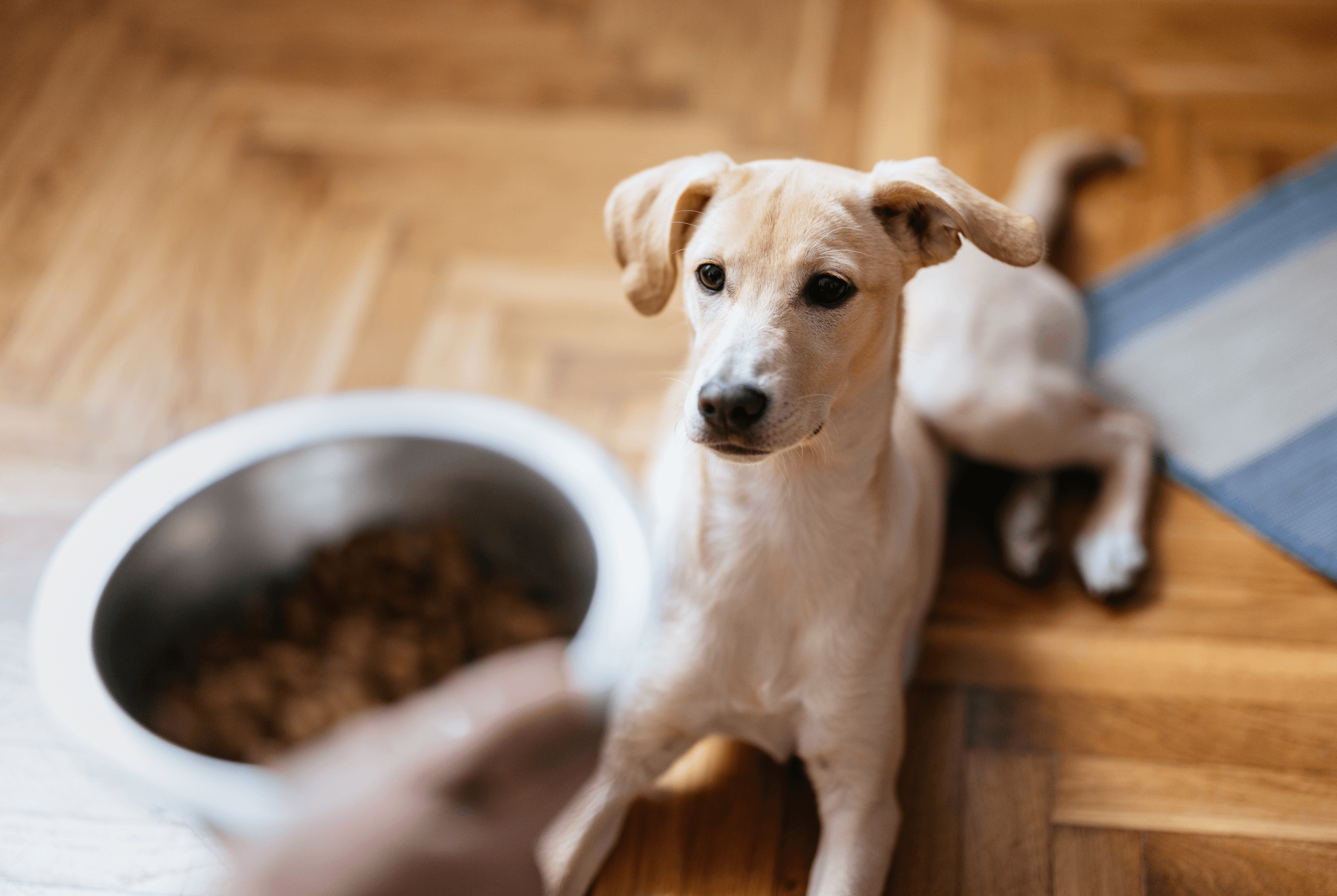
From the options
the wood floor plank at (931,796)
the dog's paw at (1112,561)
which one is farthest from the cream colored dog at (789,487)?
the dog's paw at (1112,561)

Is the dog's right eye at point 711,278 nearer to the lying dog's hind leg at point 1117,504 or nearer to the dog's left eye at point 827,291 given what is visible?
the dog's left eye at point 827,291

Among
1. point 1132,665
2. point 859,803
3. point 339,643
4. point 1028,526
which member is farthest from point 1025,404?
point 339,643

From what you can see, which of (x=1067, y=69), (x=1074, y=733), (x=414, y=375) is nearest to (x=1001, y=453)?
(x=1074, y=733)

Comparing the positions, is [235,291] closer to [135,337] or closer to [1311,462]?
[135,337]

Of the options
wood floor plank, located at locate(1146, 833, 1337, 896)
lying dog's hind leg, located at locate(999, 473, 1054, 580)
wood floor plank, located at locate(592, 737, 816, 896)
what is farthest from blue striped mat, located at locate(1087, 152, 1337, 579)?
wood floor plank, located at locate(592, 737, 816, 896)

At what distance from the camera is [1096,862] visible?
1651 millimetres

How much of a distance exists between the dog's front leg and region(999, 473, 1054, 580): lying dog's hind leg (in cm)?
57

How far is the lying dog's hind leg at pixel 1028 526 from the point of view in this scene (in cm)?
202

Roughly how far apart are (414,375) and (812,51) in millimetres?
1550

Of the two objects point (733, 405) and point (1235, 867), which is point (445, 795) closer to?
point (733, 405)

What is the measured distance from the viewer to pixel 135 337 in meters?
2.47

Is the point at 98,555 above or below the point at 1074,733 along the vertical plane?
above

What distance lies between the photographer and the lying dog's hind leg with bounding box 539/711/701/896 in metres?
1.56

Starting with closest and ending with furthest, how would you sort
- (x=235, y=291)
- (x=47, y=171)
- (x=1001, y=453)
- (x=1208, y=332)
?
(x=1001, y=453)
(x=1208, y=332)
(x=235, y=291)
(x=47, y=171)
